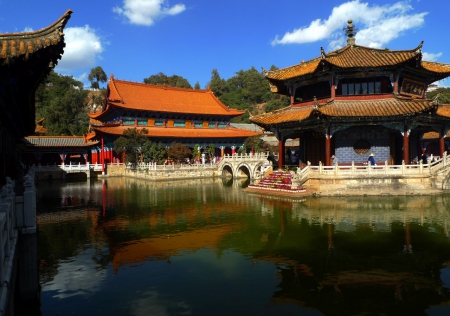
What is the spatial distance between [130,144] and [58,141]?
40.0 ft

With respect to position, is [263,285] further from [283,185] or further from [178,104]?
[178,104]

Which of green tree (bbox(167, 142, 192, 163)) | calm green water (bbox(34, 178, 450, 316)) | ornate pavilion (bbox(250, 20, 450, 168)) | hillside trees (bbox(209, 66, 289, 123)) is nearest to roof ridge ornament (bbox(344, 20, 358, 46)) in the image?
ornate pavilion (bbox(250, 20, 450, 168))

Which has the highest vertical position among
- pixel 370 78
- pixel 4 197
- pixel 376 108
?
pixel 370 78

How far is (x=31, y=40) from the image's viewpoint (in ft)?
22.2

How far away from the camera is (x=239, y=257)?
405 inches

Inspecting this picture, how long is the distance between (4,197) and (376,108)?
21805 mm

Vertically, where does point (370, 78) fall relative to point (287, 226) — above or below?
above

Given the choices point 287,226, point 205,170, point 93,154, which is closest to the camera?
point 287,226

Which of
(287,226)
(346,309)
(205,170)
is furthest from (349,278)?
(205,170)

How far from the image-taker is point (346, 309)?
6.89 m

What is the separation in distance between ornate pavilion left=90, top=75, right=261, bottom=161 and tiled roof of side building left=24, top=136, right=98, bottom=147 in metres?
1.93

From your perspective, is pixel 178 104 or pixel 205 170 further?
pixel 178 104

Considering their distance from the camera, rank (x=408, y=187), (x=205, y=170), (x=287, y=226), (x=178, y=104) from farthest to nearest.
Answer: (x=178, y=104)
(x=205, y=170)
(x=408, y=187)
(x=287, y=226)

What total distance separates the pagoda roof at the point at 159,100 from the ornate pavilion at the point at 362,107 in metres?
23.4
